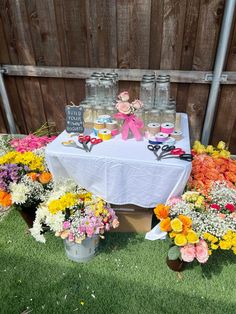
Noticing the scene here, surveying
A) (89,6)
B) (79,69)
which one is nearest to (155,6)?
(89,6)

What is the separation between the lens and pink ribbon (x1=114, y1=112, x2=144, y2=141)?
5.62 feet

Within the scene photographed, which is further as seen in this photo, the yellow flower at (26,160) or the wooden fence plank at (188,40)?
the wooden fence plank at (188,40)

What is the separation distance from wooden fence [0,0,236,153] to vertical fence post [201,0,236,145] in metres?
0.08

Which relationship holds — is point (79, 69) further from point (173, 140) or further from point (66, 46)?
point (173, 140)

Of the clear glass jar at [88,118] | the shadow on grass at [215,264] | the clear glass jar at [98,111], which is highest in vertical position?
the clear glass jar at [98,111]

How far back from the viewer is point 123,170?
1.62 metres

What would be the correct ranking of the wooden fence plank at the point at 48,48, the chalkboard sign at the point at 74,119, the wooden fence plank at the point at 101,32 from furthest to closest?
1. the wooden fence plank at the point at 48,48
2. the wooden fence plank at the point at 101,32
3. the chalkboard sign at the point at 74,119

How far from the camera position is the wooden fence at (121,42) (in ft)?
6.84

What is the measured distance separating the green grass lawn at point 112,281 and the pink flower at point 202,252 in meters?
0.31

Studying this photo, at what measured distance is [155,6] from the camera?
6.76ft

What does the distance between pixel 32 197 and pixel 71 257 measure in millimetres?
537

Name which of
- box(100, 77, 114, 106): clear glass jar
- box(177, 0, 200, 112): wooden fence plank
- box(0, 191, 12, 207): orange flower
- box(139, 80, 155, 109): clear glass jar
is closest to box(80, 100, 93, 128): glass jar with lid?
box(100, 77, 114, 106): clear glass jar

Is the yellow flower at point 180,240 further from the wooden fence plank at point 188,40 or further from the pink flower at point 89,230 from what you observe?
the wooden fence plank at point 188,40

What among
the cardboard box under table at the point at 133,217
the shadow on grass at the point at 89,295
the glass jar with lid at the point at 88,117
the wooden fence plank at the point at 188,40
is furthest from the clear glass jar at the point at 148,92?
the shadow on grass at the point at 89,295
